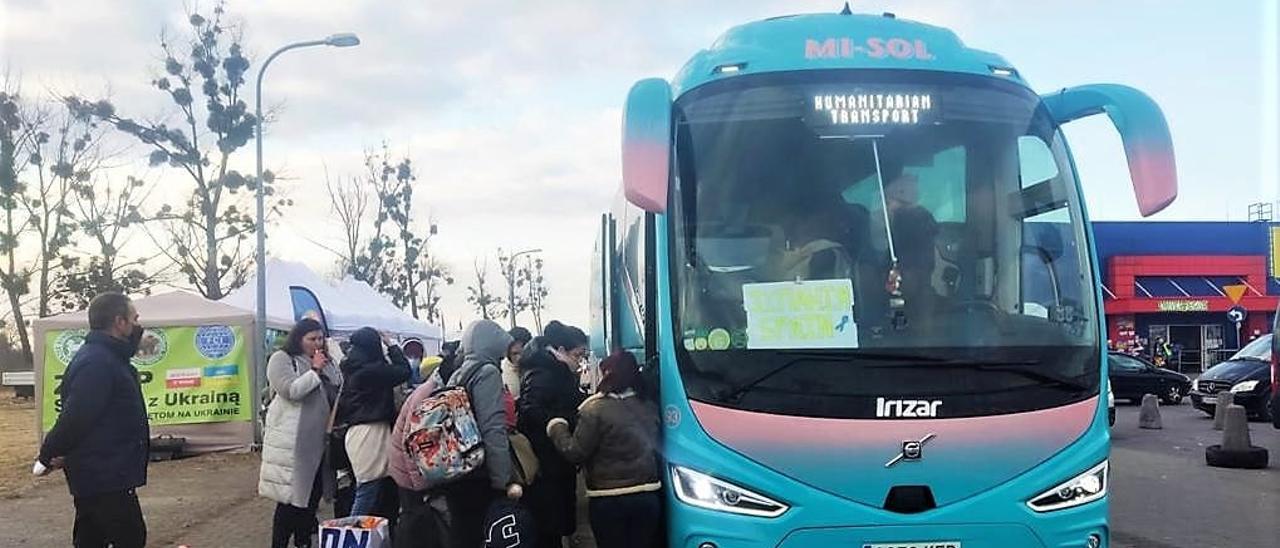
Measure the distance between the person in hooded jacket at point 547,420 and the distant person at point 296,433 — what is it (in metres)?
1.51

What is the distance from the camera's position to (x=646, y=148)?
541 centimetres

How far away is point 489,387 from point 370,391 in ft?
5.81

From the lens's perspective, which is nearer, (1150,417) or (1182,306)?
(1150,417)

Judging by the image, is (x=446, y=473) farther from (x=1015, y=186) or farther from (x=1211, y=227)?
(x=1211, y=227)

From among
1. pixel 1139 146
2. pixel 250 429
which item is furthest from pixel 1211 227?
pixel 1139 146

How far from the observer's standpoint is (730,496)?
5.32 metres

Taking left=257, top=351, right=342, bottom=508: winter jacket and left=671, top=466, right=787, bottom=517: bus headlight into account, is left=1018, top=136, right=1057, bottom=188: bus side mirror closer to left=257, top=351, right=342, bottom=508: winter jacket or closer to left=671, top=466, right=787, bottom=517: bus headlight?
left=671, top=466, right=787, bottom=517: bus headlight

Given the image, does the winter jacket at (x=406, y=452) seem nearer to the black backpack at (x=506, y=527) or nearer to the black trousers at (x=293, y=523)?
the black backpack at (x=506, y=527)

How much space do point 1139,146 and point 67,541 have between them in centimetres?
956

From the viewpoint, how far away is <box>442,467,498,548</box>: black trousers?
615 centimetres

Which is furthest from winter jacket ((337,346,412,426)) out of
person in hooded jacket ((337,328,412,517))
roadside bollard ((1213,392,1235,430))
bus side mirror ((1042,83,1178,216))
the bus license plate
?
roadside bollard ((1213,392,1235,430))

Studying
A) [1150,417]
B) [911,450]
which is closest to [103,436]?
[911,450]

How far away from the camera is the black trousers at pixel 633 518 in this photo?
6062mm

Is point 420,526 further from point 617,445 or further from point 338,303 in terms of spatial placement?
point 338,303
